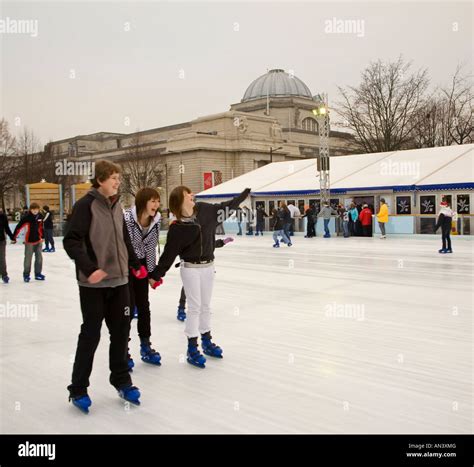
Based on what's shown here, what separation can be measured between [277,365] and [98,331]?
5.35 ft

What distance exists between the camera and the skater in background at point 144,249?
457cm

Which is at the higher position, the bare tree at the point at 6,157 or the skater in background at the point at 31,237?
the bare tree at the point at 6,157

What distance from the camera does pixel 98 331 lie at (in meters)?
3.50

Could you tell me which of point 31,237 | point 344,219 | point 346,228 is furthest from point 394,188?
point 31,237

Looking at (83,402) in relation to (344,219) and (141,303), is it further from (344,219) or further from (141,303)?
(344,219)

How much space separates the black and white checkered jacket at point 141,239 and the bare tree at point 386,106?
35.8 metres

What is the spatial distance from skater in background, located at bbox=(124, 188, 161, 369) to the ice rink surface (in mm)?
187

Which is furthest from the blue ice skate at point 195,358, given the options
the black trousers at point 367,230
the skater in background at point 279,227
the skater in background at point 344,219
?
the black trousers at point 367,230

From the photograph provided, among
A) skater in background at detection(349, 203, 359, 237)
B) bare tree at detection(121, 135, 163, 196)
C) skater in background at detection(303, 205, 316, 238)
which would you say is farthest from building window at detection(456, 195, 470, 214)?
bare tree at detection(121, 135, 163, 196)

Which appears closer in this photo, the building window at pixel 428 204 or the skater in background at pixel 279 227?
the skater in background at pixel 279 227

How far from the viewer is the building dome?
77875 millimetres

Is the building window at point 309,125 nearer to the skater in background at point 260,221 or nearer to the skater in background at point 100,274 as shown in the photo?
the skater in background at point 260,221

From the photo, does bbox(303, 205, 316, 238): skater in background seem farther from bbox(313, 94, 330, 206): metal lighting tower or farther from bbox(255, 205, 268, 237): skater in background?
bbox(255, 205, 268, 237): skater in background
